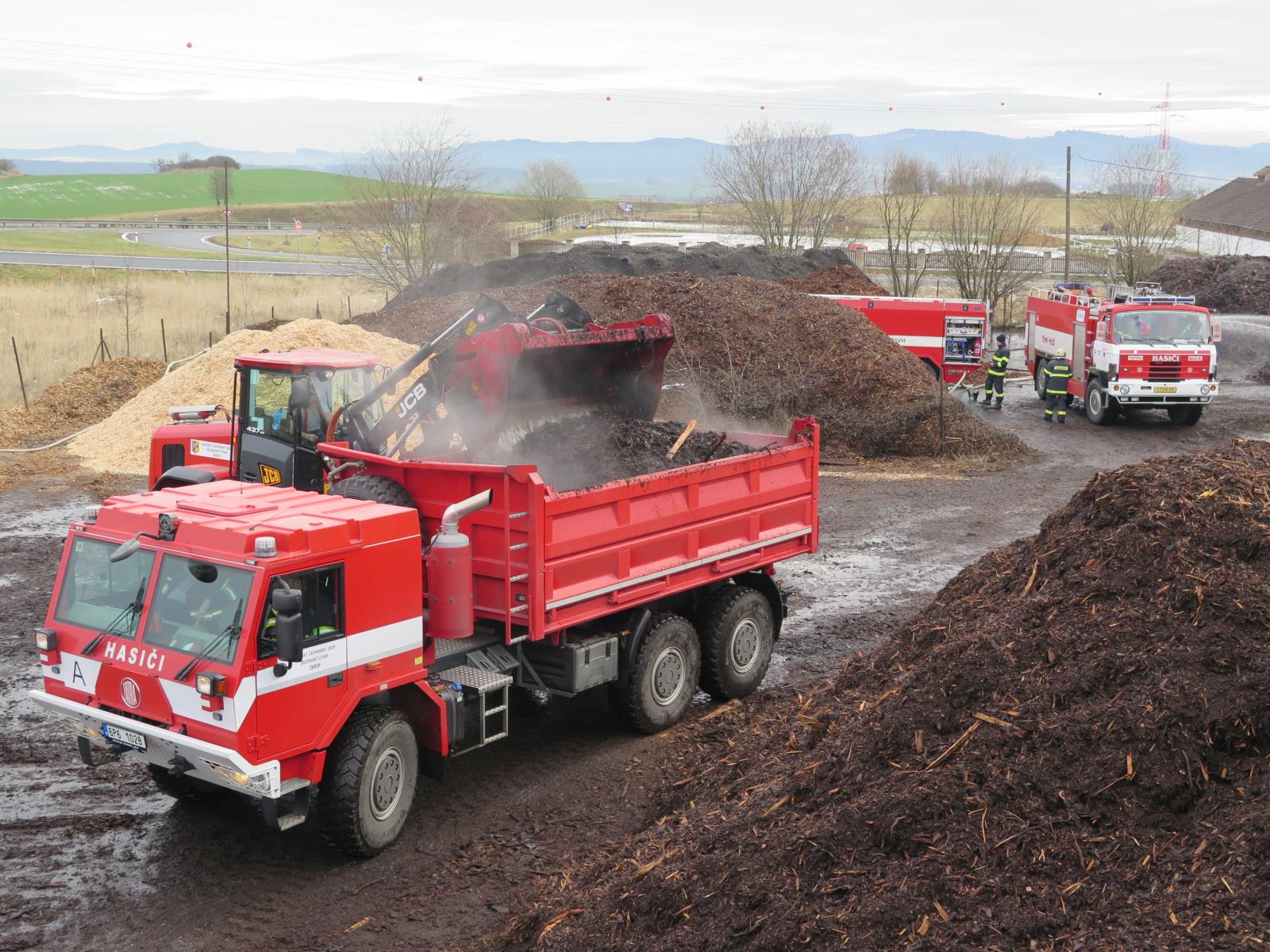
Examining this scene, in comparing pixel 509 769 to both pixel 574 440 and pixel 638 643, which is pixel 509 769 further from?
pixel 574 440

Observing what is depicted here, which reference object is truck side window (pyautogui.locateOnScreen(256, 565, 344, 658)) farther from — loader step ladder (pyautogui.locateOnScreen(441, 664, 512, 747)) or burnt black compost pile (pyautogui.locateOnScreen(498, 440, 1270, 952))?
burnt black compost pile (pyautogui.locateOnScreen(498, 440, 1270, 952))

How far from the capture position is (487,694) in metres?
7.58

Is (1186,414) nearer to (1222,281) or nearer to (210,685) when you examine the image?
(1222,281)

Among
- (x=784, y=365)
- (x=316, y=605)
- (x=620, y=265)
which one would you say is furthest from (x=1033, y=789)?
(x=620, y=265)

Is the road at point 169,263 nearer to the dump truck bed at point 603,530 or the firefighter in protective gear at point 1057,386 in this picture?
the firefighter in protective gear at point 1057,386

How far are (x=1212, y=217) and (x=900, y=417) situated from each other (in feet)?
162

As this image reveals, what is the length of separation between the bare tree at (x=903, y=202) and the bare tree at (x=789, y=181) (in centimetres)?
169

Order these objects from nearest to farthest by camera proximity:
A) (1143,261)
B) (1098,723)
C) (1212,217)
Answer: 1. (1098,723)
2. (1143,261)
3. (1212,217)

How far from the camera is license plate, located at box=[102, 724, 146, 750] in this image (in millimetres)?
6348

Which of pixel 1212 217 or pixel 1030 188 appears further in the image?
pixel 1212 217

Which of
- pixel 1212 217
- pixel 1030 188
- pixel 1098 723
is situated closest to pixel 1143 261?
pixel 1030 188

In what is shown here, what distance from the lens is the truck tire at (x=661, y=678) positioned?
28.2 feet

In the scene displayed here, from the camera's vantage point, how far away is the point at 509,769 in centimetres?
830

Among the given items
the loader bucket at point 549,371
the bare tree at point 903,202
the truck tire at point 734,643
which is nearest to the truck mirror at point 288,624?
the loader bucket at point 549,371
